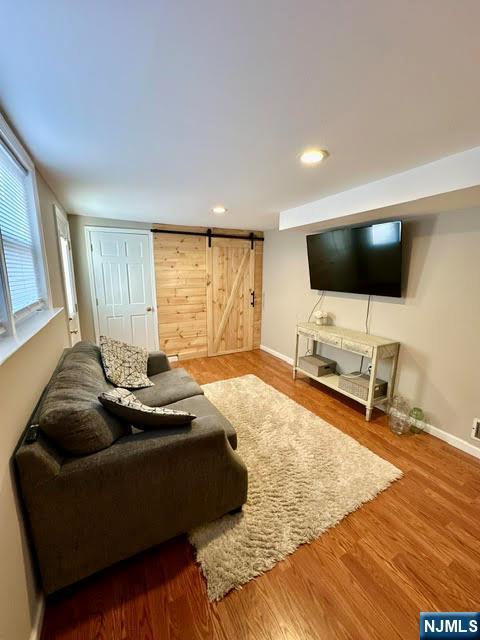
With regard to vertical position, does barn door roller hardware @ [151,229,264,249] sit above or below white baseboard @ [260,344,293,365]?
above

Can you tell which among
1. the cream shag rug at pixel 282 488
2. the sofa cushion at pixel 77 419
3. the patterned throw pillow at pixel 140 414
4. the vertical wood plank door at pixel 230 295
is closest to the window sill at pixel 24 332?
the sofa cushion at pixel 77 419

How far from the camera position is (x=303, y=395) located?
10.5 ft

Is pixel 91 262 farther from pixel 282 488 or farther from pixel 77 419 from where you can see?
pixel 282 488

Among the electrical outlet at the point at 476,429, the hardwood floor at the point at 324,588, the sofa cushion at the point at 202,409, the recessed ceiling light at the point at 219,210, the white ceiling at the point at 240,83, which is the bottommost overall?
the hardwood floor at the point at 324,588

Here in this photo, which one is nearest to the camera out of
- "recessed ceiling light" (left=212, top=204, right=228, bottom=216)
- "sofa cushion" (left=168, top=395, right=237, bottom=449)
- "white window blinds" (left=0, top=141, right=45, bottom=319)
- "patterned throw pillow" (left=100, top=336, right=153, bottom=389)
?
"white window blinds" (left=0, top=141, right=45, bottom=319)

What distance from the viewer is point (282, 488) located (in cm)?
181

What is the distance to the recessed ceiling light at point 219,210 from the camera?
2.91 metres

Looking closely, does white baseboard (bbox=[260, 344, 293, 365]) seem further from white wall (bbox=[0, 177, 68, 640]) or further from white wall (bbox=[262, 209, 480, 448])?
white wall (bbox=[0, 177, 68, 640])

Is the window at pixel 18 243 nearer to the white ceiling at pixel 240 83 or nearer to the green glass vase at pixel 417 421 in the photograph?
the white ceiling at pixel 240 83

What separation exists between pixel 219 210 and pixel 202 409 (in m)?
→ 2.26

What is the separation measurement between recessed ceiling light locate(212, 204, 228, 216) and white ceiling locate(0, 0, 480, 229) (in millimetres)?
1058

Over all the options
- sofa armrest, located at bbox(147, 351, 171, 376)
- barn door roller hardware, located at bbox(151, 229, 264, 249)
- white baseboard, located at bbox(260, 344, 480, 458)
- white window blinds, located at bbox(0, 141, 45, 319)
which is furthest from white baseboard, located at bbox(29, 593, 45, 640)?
barn door roller hardware, located at bbox(151, 229, 264, 249)

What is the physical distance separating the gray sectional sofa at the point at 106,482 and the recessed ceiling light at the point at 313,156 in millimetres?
1712

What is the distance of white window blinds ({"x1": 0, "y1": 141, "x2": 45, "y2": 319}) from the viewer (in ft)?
4.21
